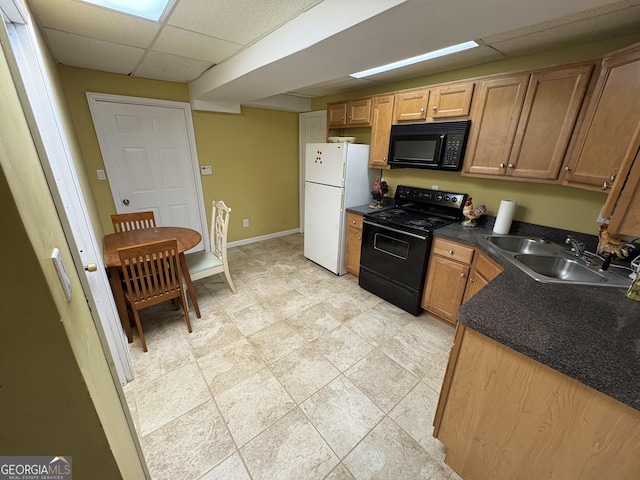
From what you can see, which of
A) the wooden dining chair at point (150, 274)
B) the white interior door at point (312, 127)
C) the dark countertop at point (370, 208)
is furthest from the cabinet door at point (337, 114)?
the wooden dining chair at point (150, 274)

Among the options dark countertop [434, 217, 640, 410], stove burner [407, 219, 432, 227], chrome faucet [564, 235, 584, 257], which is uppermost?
chrome faucet [564, 235, 584, 257]

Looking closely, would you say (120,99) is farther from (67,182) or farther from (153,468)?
(153,468)

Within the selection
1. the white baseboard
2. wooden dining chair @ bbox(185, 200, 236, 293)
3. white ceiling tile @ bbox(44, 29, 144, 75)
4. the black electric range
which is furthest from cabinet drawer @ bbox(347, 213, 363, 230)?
white ceiling tile @ bbox(44, 29, 144, 75)

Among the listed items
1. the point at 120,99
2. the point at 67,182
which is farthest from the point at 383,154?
the point at 120,99

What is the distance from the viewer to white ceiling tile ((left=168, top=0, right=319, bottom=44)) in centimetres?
137

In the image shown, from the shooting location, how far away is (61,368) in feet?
1.71

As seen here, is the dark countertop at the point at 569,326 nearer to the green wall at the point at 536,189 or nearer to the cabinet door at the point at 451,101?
the green wall at the point at 536,189

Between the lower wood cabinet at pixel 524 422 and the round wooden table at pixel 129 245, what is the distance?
2013 millimetres

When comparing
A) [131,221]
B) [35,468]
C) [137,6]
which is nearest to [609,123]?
[35,468]

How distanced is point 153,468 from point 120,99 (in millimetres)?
3340

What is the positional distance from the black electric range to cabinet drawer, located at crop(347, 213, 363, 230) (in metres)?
0.15

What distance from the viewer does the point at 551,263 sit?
1.67 metres

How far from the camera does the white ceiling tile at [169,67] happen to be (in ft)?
7.24

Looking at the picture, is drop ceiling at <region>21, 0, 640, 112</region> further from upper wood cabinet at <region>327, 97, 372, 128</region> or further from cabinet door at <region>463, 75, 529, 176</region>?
upper wood cabinet at <region>327, 97, 372, 128</region>
